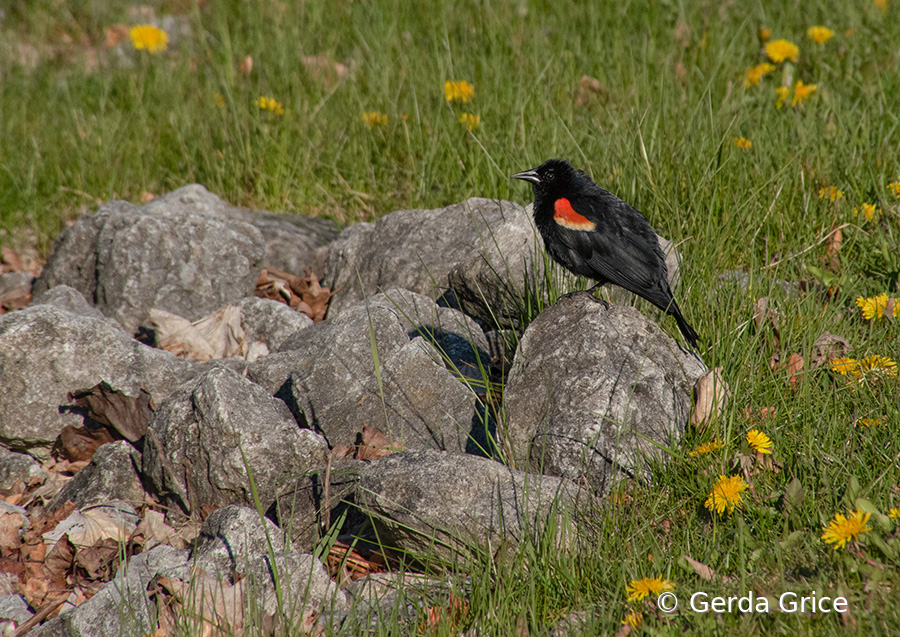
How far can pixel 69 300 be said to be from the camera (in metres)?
4.51

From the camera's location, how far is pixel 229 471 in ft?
10.4

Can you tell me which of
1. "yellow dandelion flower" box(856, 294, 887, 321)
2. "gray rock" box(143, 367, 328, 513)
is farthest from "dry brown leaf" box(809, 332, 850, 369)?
"gray rock" box(143, 367, 328, 513)

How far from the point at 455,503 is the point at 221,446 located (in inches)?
40.2

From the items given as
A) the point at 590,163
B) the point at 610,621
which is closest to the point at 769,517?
the point at 610,621

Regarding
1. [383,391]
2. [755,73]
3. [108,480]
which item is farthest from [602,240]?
[755,73]

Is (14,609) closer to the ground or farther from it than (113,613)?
closer to the ground

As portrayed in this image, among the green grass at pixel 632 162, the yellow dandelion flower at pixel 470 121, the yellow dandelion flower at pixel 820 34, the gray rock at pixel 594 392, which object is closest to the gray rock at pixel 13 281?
the green grass at pixel 632 162

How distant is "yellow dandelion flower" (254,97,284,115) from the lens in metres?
6.04

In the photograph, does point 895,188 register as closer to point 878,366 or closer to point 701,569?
point 878,366

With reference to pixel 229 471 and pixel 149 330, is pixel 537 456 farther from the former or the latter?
pixel 149 330

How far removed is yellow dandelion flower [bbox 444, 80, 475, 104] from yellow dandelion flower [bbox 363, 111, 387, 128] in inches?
20.0

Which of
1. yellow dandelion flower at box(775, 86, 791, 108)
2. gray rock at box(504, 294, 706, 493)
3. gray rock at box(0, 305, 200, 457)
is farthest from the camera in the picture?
yellow dandelion flower at box(775, 86, 791, 108)

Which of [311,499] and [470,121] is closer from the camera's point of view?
[311,499]

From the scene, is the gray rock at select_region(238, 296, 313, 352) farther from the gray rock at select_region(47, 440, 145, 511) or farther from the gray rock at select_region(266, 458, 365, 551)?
the gray rock at select_region(266, 458, 365, 551)
